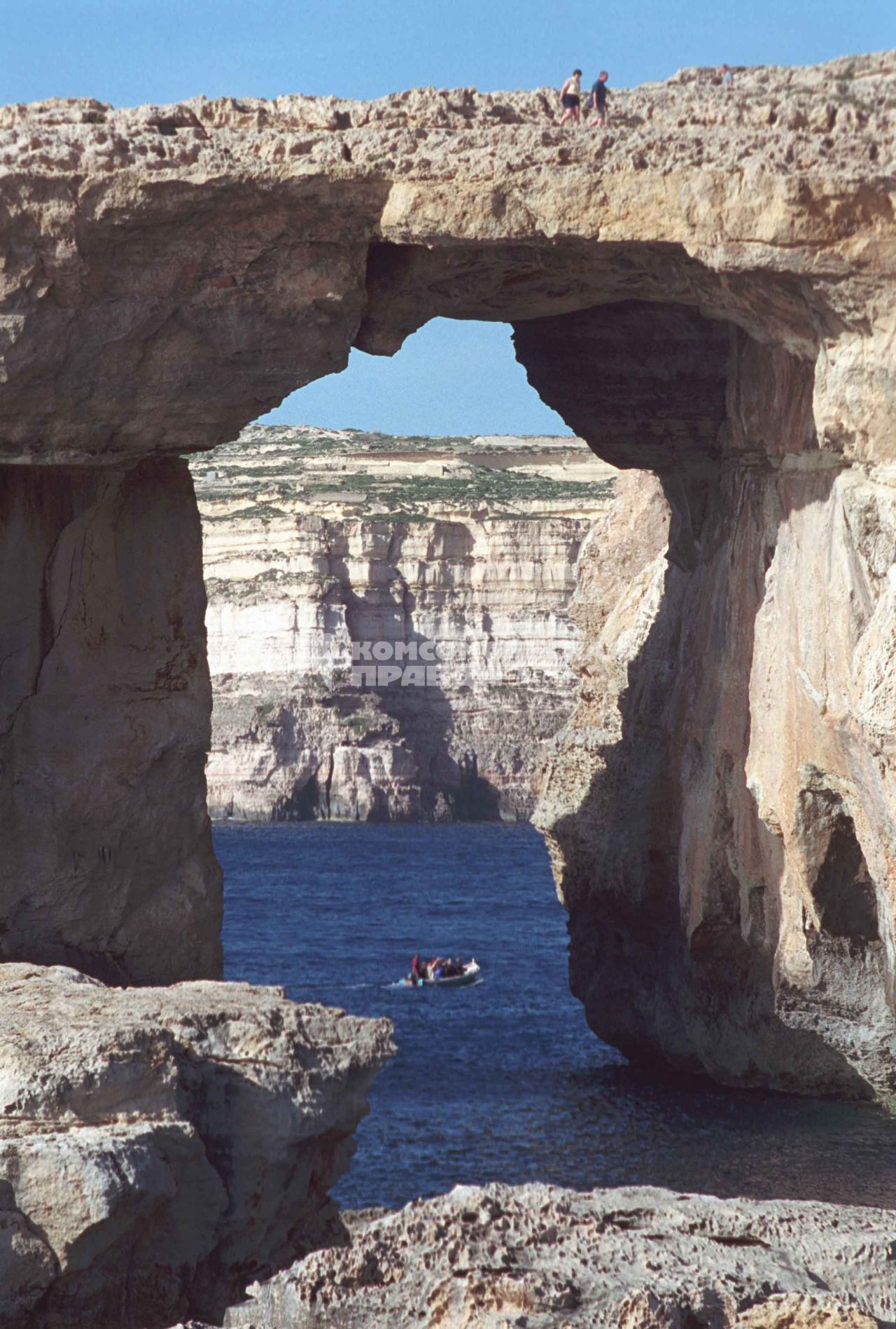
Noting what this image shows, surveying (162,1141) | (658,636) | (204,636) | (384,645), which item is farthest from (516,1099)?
(384,645)

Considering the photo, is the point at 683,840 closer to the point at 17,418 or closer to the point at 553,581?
the point at 17,418

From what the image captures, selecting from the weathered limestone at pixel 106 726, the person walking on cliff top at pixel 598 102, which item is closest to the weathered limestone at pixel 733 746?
the person walking on cliff top at pixel 598 102

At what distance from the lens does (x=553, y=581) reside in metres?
75.1

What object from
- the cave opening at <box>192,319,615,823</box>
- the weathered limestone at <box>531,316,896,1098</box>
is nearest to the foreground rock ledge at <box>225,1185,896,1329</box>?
the weathered limestone at <box>531,316,896,1098</box>

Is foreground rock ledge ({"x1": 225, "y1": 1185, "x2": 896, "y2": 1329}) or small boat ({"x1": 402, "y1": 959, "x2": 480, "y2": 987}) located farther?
small boat ({"x1": 402, "y1": 959, "x2": 480, "y2": 987})

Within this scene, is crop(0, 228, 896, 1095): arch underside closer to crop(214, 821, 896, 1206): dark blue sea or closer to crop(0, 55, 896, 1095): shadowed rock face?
crop(0, 55, 896, 1095): shadowed rock face

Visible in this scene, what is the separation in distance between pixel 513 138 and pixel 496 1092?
12.2 m

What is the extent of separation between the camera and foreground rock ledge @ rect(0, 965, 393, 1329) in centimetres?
1072

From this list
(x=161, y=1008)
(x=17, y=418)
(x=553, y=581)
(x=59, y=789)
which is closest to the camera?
(x=161, y=1008)

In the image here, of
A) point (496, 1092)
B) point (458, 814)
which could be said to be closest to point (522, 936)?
point (496, 1092)

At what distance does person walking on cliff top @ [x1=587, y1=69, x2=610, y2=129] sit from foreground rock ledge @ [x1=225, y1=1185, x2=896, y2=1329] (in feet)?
29.7

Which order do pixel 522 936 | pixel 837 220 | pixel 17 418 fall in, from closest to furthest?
pixel 837 220 → pixel 17 418 → pixel 522 936

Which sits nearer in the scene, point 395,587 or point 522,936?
point 522,936

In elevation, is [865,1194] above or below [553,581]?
below
